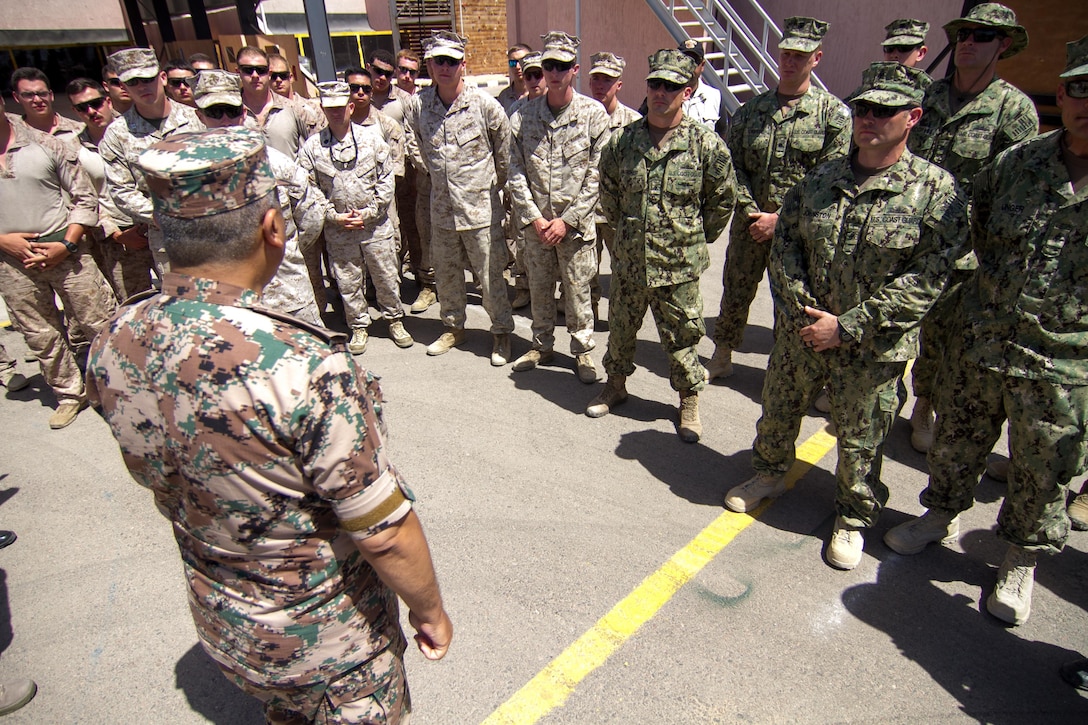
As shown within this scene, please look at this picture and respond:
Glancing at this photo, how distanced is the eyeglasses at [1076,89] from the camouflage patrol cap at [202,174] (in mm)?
2820

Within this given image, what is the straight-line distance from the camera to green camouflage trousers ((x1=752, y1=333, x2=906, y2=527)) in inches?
112

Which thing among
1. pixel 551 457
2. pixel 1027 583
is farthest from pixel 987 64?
pixel 551 457

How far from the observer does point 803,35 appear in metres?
4.08

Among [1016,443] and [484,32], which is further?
[484,32]

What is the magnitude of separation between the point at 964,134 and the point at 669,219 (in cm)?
167

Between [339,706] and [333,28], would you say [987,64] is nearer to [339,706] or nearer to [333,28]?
[339,706]

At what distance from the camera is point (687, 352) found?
4051 millimetres

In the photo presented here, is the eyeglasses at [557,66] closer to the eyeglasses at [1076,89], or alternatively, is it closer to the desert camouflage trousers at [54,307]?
the eyeglasses at [1076,89]

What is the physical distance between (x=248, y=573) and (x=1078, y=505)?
392cm

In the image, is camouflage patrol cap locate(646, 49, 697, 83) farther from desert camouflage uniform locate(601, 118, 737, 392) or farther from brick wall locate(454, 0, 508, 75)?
brick wall locate(454, 0, 508, 75)

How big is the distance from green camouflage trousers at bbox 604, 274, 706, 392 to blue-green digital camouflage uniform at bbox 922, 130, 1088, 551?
4.69 feet

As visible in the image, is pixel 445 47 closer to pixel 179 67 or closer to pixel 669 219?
pixel 669 219

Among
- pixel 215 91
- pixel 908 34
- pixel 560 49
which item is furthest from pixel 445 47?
pixel 908 34

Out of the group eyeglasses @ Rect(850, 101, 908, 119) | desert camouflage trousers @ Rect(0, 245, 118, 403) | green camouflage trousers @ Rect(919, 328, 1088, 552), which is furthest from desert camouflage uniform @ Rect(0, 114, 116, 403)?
green camouflage trousers @ Rect(919, 328, 1088, 552)
